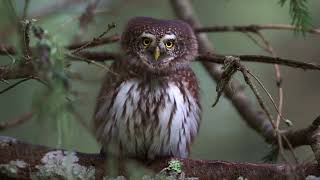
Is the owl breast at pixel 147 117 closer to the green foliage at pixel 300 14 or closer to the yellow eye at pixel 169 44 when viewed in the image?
the yellow eye at pixel 169 44

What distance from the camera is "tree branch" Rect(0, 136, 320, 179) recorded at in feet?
9.11

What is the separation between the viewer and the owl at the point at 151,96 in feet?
11.3

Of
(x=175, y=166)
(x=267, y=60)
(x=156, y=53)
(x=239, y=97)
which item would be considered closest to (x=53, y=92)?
(x=175, y=166)

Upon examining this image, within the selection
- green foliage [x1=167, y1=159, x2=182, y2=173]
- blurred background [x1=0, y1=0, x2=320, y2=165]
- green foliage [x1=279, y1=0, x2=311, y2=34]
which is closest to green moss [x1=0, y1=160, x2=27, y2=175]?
green foliage [x1=167, y1=159, x2=182, y2=173]

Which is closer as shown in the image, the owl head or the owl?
the owl

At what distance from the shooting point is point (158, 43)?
3.64 meters

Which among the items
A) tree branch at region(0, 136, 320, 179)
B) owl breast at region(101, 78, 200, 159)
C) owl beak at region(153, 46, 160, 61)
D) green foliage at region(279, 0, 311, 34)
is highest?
owl beak at region(153, 46, 160, 61)

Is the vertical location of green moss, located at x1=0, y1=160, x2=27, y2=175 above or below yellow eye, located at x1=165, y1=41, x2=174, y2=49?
below

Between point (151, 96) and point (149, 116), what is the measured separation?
0.36 ft

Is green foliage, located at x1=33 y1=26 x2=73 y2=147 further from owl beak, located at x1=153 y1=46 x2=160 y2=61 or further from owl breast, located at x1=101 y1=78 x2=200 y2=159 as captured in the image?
owl beak, located at x1=153 y1=46 x2=160 y2=61

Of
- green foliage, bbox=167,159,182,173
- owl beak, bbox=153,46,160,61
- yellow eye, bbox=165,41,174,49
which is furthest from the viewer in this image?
yellow eye, bbox=165,41,174,49

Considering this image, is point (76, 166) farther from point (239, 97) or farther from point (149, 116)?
point (239, 97)

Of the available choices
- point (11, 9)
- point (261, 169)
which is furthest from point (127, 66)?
point (11, 9)

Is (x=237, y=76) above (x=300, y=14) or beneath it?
above
